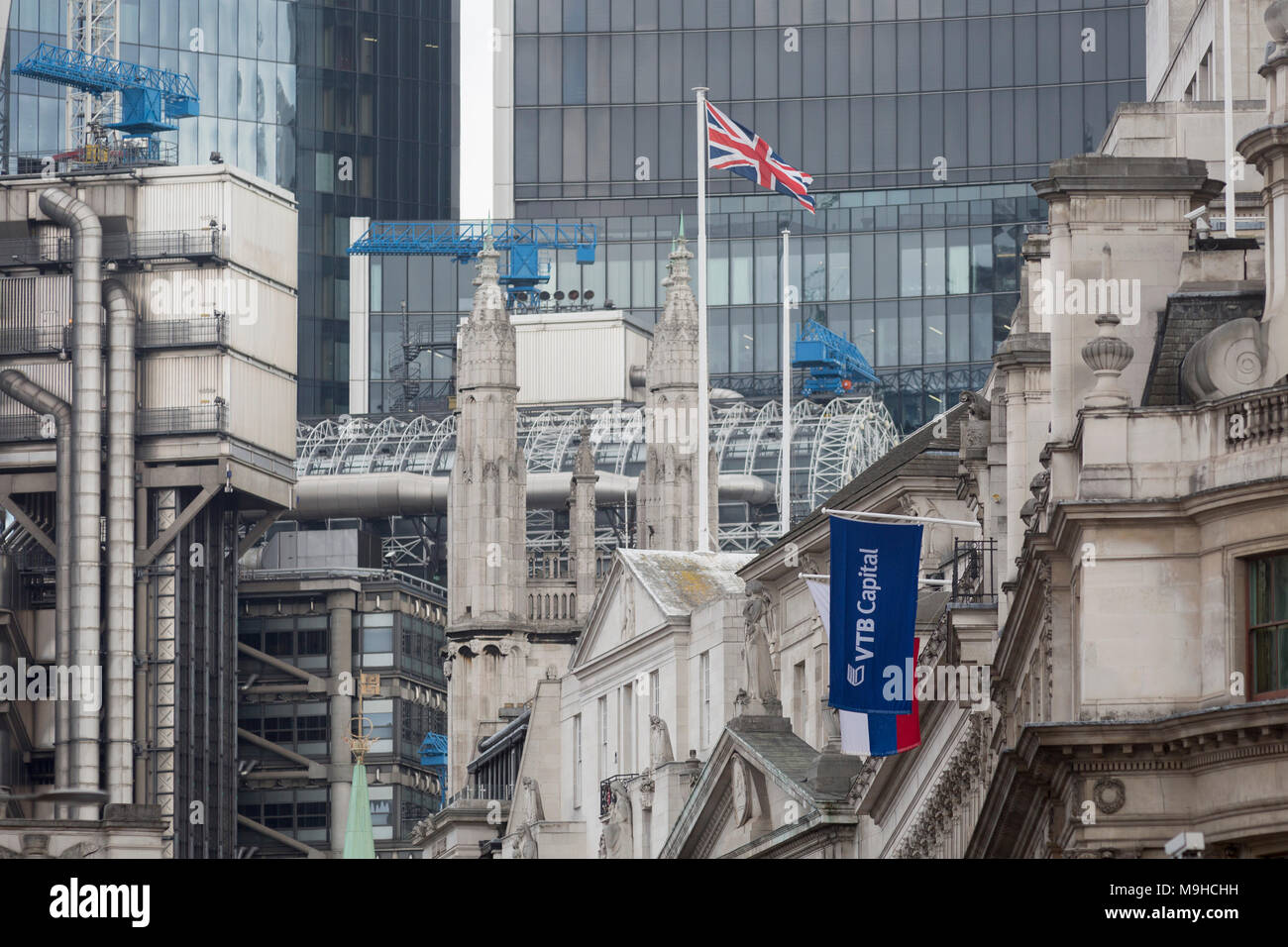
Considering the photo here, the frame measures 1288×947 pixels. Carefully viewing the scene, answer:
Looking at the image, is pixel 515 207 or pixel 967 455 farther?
pixel 515 207

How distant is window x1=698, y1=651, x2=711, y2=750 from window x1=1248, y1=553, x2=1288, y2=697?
5108 cm

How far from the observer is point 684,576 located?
97.9 meters

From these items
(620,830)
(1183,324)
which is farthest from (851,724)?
(620,830)

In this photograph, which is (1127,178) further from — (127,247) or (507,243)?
(127,247)

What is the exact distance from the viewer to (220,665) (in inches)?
6722

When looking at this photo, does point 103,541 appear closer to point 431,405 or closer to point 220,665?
point 220,665

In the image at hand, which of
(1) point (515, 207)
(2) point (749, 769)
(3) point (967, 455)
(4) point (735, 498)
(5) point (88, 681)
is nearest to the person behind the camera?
(3) point (967, 455)

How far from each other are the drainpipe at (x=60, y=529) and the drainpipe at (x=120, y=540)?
180 cm

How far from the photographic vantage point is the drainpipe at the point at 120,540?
16288 cm

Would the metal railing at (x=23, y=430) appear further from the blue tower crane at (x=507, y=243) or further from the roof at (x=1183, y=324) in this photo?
the roof at (x=1183, y=324)

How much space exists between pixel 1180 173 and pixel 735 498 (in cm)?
9803

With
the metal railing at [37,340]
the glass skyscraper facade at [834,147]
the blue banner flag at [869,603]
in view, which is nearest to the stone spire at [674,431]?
the glass skyscraper facade at [834,147]

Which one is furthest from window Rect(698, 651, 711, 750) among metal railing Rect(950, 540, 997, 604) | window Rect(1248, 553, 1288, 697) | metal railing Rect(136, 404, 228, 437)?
metal railing Rect(136, 404, 228, 437)
